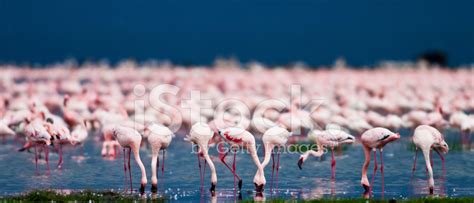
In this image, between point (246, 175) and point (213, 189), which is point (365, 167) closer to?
point (213, 189)

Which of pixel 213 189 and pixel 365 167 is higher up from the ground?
pixel 365 167

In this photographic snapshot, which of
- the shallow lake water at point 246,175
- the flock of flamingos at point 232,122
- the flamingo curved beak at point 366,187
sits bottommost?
the flamingo curved beak at point 366,187

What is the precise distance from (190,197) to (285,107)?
852cm

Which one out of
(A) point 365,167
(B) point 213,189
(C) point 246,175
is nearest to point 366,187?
(A) point 365,167

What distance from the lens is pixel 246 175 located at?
1211 cm

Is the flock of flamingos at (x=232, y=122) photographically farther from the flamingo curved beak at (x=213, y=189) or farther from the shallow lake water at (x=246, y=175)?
the shallow lake water at (x=246, y=175)

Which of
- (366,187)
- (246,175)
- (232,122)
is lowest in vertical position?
(366,187)

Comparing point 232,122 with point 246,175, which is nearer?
point 246,175

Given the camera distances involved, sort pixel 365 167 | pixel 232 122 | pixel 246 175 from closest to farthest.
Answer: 1. pixel 365 167
2. pixel 246 175
3. pixel 232 122

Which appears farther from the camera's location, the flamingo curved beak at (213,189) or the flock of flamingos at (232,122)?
the flock of flamingos at (232,122)

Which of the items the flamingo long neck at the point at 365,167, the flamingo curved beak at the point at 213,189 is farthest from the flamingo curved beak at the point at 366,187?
the flamingo curved beak at the point at 213,189

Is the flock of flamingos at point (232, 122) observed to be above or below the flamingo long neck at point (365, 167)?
above

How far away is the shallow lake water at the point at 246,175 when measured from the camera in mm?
10688

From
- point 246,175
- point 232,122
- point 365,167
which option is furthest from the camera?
point 232,122
